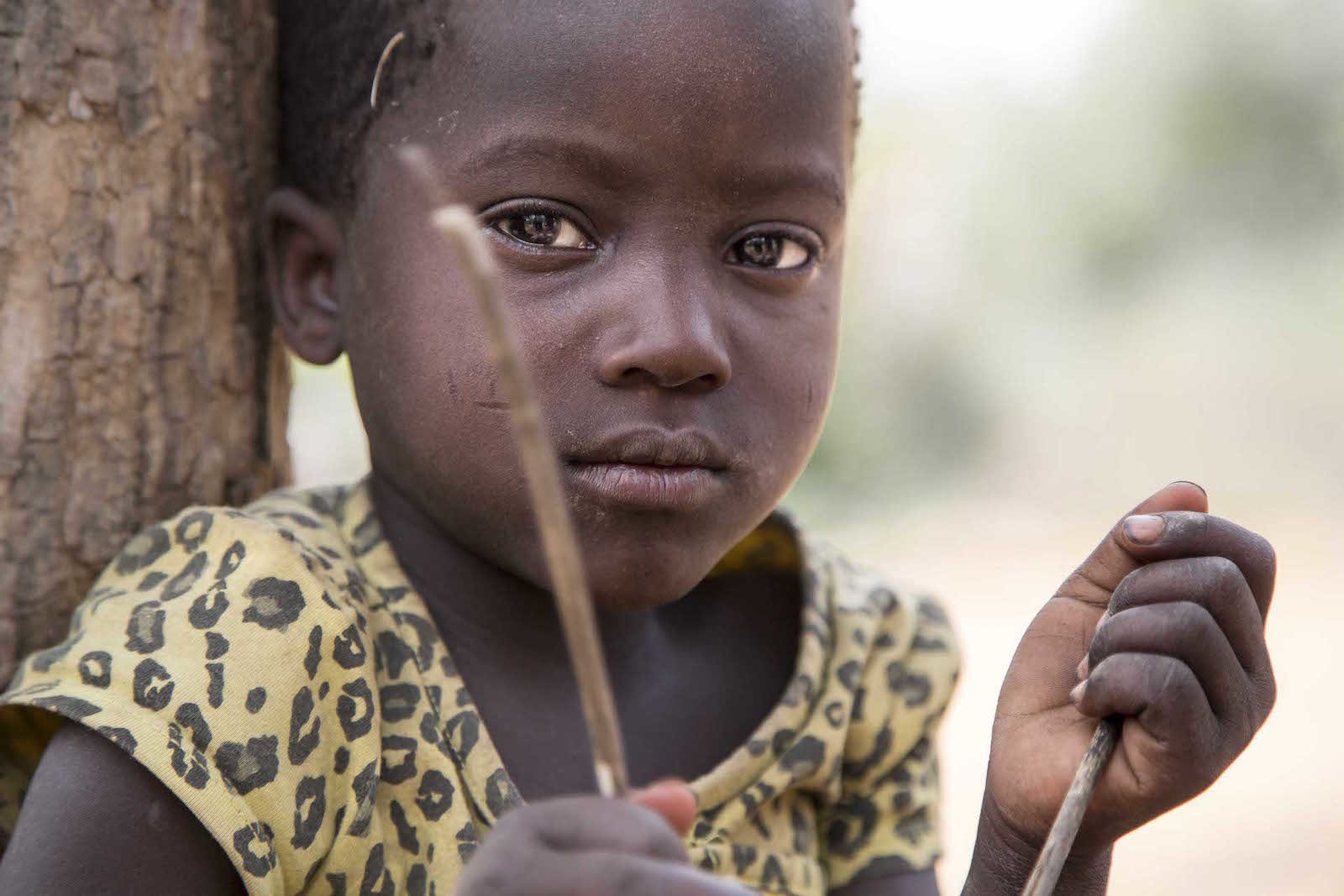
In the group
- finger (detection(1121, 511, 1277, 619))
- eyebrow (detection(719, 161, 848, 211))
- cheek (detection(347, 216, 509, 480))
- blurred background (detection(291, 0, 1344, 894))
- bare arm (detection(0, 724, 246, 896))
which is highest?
blurred background (detection(291, 0, 1344, 894))

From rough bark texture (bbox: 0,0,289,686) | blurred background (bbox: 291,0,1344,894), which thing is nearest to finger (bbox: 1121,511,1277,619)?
rough bark texture (bbox: 0,0,289,686)

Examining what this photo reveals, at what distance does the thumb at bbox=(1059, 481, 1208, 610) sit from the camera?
Result: 137cm

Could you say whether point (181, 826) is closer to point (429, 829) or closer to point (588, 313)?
point (429, 829)

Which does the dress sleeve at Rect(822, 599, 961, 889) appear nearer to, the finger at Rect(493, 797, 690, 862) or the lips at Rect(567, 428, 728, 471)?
the lips at Rect(567, 428, 728, 471)

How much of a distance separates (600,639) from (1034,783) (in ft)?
1.86

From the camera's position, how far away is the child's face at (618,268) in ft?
4.59

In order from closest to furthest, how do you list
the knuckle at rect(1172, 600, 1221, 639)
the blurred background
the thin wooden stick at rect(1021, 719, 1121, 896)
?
the thin wooden stick at rect(1021, 719, 1121, 896) < the knuckle at rect(1172, 600, 1221, 639) < the blurred background

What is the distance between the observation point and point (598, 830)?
0.92 meters

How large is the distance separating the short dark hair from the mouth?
464 millimetres

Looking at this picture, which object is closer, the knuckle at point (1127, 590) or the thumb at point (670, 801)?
the thumb at point (670, 801)

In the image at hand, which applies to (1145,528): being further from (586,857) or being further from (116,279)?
(116,279)

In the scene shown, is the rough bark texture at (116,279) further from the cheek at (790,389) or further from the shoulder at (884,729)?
the shoulder at (884,729)

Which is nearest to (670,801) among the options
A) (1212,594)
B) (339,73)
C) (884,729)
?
(1212,594)

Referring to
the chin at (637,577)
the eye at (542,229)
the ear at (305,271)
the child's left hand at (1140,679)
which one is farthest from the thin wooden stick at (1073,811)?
the ear at (305,271)
